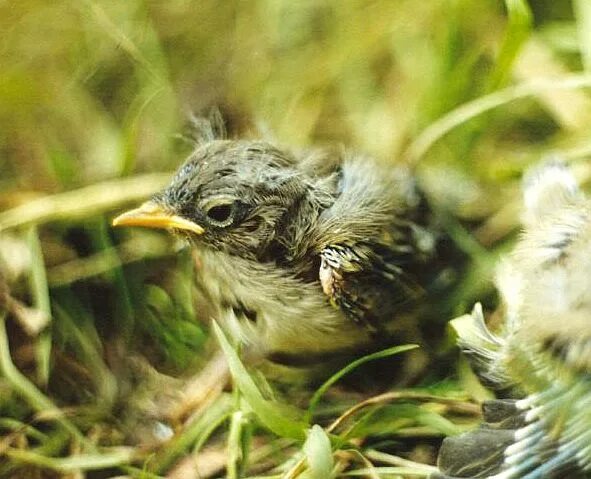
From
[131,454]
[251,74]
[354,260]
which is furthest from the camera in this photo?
[251,74]

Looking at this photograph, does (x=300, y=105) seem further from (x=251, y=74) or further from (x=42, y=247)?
(x=42, y=247)

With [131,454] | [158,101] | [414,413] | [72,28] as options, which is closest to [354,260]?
[414,413]

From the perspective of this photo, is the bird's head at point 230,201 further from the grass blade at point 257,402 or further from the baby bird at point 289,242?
the grass blade at point 257,402

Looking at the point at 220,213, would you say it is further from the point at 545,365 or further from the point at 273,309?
the point at 545,365

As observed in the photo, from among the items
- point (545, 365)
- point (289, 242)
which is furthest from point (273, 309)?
point (545, 365)

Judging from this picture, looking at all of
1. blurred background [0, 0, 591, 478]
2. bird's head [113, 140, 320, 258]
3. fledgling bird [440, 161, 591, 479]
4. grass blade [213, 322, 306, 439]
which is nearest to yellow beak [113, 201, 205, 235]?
bird's head [113, 140, 320, 258]

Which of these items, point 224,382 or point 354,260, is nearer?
point 354,260

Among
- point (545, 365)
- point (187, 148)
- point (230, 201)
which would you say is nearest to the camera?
point (545, 365)

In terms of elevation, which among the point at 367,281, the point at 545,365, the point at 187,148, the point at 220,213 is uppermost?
the point at 187,148
